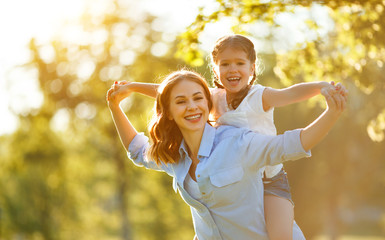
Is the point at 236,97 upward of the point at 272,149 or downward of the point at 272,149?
upward

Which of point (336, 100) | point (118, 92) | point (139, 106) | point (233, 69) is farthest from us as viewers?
point (139, 106)

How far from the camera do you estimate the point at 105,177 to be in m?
35.6

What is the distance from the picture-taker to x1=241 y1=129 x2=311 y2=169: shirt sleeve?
11.2ft

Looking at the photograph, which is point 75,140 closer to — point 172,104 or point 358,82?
point 358,82

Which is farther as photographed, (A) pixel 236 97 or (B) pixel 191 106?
(A) pixel 236 97

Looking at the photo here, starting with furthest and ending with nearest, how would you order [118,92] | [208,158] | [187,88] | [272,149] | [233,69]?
1. [233,69]
2. [118,92]
3. [187,88]
4. [208,158]
5. [272,149]

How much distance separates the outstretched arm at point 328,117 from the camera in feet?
10.7

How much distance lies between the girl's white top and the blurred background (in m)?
0.74

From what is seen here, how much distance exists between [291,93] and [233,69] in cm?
79

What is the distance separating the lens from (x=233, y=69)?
15.3ft

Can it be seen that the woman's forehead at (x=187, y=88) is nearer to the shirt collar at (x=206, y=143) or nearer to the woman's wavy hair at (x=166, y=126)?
the woman's wavy hair at (x=166, y=126)

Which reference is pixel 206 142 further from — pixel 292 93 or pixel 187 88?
pixel 292 93

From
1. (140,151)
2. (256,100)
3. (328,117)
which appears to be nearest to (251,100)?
(256,100)

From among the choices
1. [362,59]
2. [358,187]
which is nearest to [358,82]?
[362,59]
